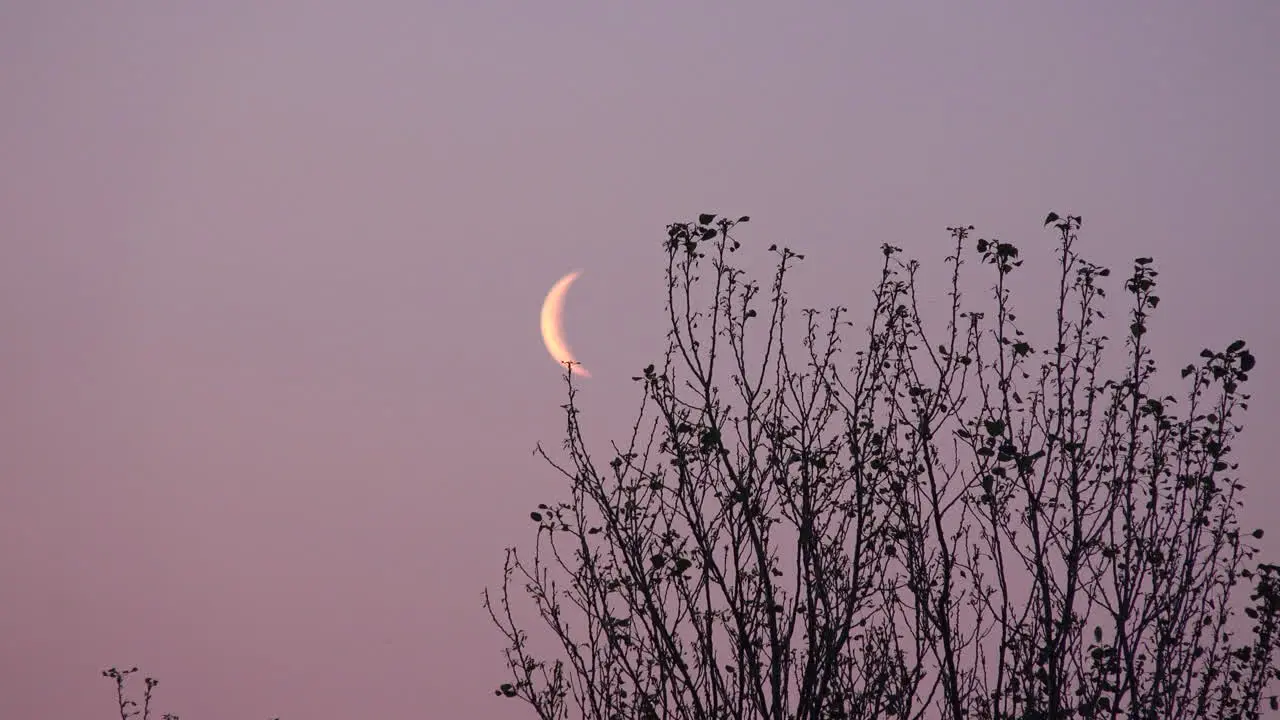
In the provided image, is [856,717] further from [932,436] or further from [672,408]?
[672,408]

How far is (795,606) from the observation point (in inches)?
452

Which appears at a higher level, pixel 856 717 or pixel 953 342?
pixel 953 342

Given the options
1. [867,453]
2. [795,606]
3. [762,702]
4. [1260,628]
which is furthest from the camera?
[1260,628]

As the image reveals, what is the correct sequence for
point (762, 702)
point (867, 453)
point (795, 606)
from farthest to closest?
1. point (867, 453)
2. point (795, 606)
3. point (762, 702)

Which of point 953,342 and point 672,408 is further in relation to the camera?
point 953,342

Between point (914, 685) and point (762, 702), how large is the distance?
216 cm

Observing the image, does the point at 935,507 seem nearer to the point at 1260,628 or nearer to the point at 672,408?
the point at 672,408

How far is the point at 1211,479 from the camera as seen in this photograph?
12.9 m

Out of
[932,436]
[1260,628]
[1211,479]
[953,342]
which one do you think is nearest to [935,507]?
[932,436]

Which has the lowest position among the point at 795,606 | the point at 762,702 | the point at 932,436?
the point at 762,702

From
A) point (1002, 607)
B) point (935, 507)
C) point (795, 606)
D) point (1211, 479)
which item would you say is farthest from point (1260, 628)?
point (795, 606)

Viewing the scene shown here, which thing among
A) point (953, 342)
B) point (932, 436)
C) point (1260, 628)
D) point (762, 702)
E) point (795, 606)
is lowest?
point (762, 702)

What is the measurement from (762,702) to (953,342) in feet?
13.9

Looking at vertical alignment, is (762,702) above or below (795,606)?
below
